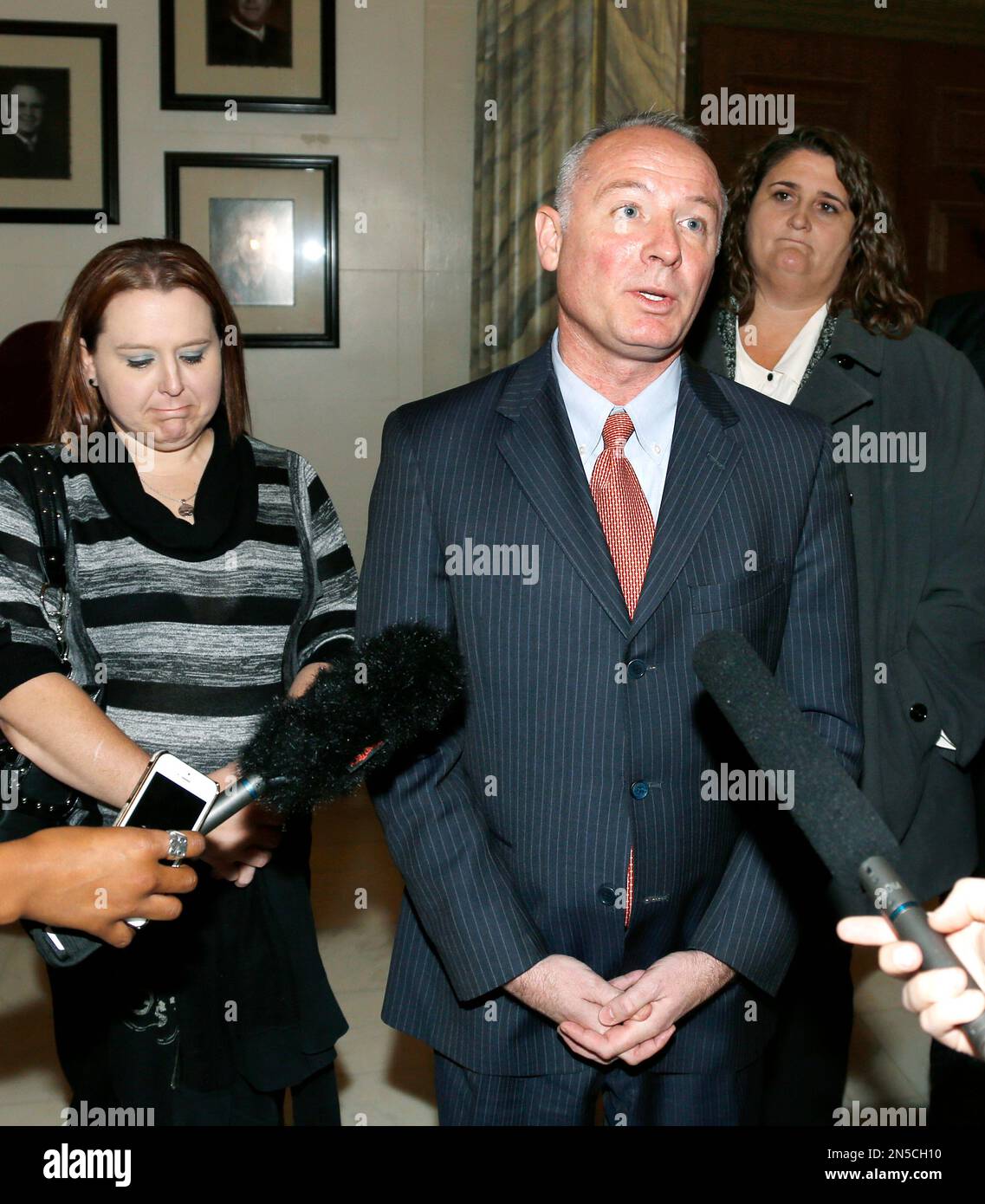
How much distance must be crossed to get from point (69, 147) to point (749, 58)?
264 cm

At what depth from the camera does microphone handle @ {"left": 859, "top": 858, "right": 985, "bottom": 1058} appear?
2.67ft

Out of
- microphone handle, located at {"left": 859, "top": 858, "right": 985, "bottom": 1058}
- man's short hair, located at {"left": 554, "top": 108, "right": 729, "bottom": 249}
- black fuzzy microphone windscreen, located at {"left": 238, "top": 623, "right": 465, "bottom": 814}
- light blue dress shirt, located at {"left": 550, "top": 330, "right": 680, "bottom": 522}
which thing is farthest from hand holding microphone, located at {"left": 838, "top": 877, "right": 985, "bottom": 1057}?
man's short hair, located at {"left": 554, "top": 108, "right": 729, "bottom": 249}

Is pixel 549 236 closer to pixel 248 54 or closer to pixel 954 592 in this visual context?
pixel 954 592

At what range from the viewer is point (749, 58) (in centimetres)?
503

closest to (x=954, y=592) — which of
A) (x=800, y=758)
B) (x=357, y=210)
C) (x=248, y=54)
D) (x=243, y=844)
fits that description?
(x=243, y=844)

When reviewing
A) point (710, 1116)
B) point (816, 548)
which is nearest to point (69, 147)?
point (816, 548)

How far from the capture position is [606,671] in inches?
67.4

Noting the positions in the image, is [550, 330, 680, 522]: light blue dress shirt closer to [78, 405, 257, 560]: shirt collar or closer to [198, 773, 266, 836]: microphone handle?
[78, 405, 257, 560]: shirt collar

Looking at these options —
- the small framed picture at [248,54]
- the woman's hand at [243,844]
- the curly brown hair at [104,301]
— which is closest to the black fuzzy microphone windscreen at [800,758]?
the woman's hand at [243,844]

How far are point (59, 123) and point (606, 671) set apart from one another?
4021mm

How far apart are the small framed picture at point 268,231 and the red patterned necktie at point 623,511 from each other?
3443 millimetres

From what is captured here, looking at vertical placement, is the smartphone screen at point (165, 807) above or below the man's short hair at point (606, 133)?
below

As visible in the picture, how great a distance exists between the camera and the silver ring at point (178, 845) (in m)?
1.38

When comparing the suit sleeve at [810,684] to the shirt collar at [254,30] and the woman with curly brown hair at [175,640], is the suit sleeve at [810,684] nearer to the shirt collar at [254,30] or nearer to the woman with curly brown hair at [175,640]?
the woman with curly brown hair at [175,640]
